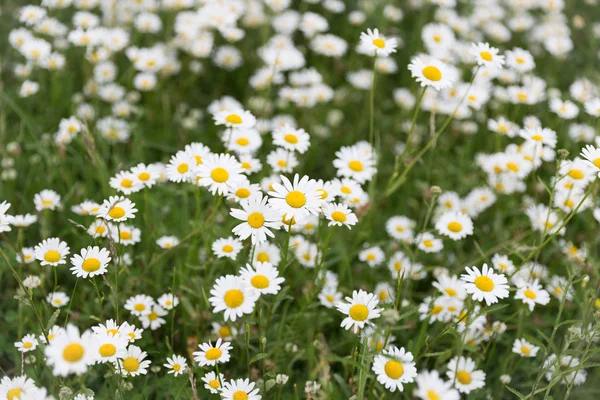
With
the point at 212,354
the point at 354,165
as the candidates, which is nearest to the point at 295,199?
the point at 212,354

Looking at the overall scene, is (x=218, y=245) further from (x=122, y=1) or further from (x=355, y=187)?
(x=122, y=1)

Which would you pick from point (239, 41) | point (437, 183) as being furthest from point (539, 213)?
point (239, 41)

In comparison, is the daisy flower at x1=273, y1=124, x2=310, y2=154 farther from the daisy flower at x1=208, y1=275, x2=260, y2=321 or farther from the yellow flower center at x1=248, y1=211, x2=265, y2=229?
the daisy flower at x1=208, y1=275, x2=260, y2=321

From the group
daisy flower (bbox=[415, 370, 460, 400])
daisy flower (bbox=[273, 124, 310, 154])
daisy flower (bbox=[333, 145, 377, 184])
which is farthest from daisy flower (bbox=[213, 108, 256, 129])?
daisy flower (bbox=[415, 370, 460, 400])

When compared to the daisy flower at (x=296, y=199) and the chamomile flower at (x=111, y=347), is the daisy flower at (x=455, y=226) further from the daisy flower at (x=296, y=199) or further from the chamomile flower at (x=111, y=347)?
the chamomile flower at (x=111, y=347)

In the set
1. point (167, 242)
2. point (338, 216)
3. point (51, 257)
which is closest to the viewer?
point (51, 257)

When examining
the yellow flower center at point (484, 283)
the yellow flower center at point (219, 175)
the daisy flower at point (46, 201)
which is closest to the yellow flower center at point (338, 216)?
the yellow flower center at point (219, 175)

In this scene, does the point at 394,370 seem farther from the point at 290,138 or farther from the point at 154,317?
the point at 290,138
